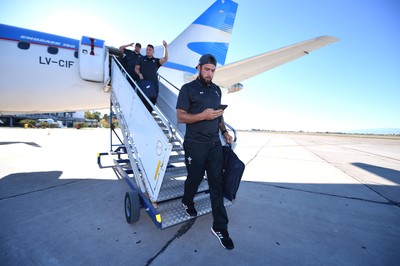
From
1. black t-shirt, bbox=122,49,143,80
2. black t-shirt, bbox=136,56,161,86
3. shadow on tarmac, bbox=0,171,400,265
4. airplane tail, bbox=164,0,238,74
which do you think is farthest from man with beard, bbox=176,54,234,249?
airplane tail, bbox=164,0,238,74

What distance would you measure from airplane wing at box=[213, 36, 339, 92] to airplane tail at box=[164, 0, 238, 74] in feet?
10.9

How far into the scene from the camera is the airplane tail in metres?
9.36

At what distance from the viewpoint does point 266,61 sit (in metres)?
5.74

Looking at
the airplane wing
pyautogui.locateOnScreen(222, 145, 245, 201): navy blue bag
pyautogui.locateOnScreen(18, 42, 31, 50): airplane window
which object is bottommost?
pyautogui.locateOnScreen(222, 145, 245, 201): navy blue bag

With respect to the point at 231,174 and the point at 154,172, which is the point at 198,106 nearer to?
the point at 231,174

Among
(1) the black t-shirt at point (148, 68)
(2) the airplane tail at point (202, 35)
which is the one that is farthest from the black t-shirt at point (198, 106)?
(2) the airplane tail at point (202, 35)

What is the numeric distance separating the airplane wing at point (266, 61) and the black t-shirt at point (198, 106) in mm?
3500

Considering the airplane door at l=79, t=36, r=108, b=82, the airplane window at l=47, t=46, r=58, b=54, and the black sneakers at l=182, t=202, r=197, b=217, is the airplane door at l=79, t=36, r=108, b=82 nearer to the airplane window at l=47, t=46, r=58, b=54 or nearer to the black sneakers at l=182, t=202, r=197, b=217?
the airplane window at l=47, t=46, r=58, b=54

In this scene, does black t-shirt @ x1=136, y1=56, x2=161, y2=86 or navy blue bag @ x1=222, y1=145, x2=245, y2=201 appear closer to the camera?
navy blue bag @ x1=222, y1=145, x2=245, y2=201

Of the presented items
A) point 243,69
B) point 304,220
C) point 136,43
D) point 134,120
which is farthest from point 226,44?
point 304,220

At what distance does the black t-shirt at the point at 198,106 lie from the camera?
2.46m

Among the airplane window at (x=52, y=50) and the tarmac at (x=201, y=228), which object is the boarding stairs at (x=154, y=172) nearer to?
the tarmac at (x=201, y=228)

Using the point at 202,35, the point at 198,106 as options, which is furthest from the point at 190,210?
the point at 202,35

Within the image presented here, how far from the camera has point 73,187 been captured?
4340 millimetres
